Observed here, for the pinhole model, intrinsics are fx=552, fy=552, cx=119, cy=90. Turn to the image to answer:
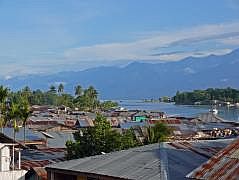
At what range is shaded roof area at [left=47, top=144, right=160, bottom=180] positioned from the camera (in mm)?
18234

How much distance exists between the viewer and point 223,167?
15.6 meters

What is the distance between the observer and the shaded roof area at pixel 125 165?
59.8 ft

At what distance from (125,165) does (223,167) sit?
472 centimetres

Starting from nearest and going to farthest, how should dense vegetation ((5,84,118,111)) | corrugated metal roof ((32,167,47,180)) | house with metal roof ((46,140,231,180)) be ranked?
house with metal roof ((46,140,231,180)) < corrugated metal roof ((32,167,47,180)) < dense vegetation ((5,84,118,111))

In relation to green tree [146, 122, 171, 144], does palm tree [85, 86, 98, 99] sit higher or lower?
higher

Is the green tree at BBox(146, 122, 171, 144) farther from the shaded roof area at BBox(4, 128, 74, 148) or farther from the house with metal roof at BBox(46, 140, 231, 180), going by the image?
the shaded roof area at BBox(4, 128, 74, 148)

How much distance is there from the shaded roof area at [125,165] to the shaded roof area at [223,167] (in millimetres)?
1971

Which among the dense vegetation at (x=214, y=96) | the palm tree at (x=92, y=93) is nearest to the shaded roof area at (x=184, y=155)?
the palm tree at (x=92, y=93)

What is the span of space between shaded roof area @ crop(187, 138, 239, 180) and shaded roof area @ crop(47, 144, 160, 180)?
197 centimetres

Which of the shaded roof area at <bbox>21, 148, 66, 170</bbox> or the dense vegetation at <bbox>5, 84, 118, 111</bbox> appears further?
the dense vegetation at <bbox>5, 84, 118, 111</bbox>

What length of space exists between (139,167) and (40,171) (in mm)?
7929

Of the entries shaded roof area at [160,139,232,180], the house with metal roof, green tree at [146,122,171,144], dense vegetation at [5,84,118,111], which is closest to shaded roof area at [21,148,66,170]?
green tree at [146,122,171,144]

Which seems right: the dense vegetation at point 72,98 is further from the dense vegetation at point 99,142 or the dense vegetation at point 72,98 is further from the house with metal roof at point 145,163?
the house with metal roof at point 145,163

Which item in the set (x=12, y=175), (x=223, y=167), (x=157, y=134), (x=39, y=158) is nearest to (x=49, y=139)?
(x=39, y=158)
